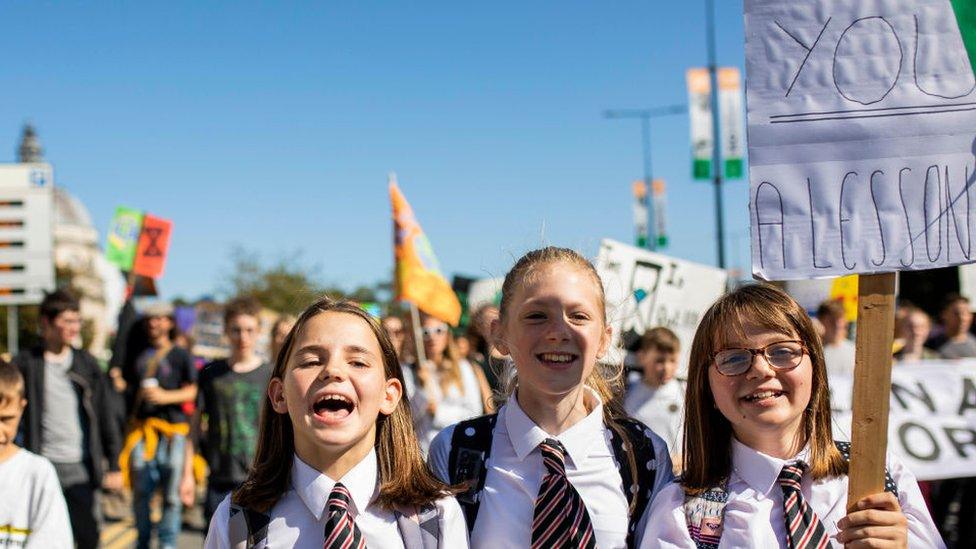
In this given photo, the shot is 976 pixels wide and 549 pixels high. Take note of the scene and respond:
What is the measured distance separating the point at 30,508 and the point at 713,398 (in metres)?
2.62

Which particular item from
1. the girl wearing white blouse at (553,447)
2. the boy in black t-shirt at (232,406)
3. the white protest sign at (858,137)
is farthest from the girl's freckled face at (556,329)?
the boy in black t-shirt at (232,406)

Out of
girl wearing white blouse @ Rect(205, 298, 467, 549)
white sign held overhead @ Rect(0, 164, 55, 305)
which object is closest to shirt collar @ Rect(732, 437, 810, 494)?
girl wearing white blouse @ Rect(205, 298, 467, 549)

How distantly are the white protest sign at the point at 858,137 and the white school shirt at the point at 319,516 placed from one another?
3.36 ft

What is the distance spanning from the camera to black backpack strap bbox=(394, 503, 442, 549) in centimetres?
238

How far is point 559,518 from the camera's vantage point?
2.51 metres

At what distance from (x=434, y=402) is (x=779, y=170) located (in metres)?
4.73

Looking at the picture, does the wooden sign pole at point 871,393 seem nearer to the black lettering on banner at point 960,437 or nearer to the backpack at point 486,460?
the backpack at point 486,460

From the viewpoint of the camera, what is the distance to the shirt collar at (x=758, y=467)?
7.97 feet

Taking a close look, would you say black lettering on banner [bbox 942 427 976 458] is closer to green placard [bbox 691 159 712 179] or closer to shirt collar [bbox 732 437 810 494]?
shirt collar [bbox 732 437 810 494]

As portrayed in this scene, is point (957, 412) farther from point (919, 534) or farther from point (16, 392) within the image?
point (16, 392)

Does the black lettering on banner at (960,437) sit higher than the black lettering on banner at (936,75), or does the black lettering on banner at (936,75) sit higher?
the black lettering on banner at (936,75)

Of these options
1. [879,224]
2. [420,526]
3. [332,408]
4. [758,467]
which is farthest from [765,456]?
[332,408]

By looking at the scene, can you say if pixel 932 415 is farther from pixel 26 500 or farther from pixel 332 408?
pixel 26 500

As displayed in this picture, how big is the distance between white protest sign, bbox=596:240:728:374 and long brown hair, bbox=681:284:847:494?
176 inches
